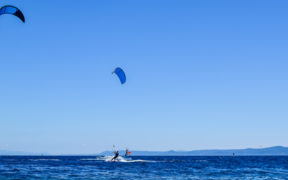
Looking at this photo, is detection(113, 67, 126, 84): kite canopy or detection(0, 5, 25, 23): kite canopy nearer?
detection(0, 5, 25, 23): kite canopy

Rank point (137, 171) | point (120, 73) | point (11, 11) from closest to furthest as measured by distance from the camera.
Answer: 1. point (11, 11)
2. point (120, 73)
3. point (137, 171)

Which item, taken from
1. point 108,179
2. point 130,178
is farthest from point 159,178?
point 108,179

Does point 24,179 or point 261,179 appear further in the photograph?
point 261,179

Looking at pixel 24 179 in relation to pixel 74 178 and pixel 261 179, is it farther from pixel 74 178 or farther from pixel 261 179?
pixel 261 179

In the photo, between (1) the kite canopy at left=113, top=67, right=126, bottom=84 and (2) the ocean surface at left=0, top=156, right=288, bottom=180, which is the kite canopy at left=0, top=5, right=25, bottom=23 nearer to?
(1) the kite canopy at left=113, top=67, right=126, bottom=84

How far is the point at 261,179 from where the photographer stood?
28859mm

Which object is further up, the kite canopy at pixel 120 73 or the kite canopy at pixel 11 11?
the kite canopy at pixel 11 11

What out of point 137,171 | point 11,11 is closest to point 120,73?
point 137,171

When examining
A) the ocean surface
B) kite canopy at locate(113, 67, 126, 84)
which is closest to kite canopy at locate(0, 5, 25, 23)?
kite canopy at locate(113, 67, 126, 84)

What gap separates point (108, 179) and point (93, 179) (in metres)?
1.10

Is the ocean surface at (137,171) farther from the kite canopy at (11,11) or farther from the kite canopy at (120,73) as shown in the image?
the kite canopy at (11,11)

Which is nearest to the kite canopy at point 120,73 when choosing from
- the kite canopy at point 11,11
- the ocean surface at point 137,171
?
the ocean surface at point 137,171

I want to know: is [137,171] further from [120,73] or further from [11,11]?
[11,11]

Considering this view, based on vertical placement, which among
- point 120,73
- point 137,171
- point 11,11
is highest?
point 11,11
